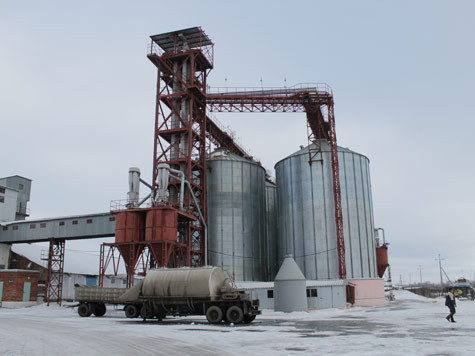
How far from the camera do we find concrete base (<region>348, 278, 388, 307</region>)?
137 ft

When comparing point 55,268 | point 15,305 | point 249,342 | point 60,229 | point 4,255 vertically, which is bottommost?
point 15,305

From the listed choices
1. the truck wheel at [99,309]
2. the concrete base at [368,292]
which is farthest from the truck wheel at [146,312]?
the concrete base at [368,292]

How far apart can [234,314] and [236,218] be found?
988 inches

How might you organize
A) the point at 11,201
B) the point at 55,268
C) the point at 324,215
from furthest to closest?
the point at 11,201 < the point at 55,268 < the point at 324,215

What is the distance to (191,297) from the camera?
24859mm

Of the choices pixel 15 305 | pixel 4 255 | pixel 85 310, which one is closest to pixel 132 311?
pixel 85 310

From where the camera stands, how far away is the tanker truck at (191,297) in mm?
23781

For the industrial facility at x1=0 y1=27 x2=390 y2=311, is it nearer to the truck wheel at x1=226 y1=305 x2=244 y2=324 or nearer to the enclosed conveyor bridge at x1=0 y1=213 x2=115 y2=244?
the enclosed conveyor bridge at x1=0 y1=213 x2=115 y2=244

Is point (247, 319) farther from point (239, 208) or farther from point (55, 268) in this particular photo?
point (55, 268)

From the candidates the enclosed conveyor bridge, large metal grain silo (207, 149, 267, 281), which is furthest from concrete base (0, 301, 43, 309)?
large metal grain silo (207, 149, 267, 281)

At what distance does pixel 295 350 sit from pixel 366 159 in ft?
126

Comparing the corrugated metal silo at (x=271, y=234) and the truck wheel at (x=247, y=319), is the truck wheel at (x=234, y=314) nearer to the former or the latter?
the truck wheel at (x=247, y=319)

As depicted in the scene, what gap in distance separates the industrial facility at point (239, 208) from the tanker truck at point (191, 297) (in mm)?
10571

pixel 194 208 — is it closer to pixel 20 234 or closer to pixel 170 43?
pixel 170 43
